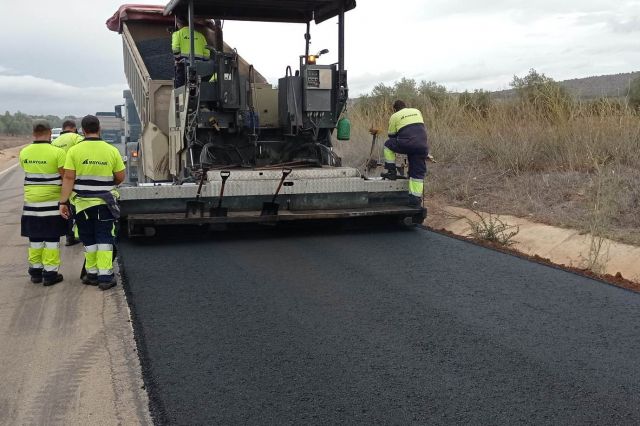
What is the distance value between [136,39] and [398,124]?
494 centimetres

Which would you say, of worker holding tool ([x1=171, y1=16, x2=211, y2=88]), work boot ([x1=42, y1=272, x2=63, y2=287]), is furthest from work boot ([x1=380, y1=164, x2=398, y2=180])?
work boot ([x1=42, y1=272, x2=63, y2=287])

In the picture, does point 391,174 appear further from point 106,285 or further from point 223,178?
point 106,285

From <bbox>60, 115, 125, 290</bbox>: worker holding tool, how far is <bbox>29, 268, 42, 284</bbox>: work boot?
0.57 m

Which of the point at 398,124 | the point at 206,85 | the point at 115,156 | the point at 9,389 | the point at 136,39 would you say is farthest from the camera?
the point at 136,39

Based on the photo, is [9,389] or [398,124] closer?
[9,389]

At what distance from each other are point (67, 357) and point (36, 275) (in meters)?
2.01

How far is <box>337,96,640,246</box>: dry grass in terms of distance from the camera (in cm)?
716

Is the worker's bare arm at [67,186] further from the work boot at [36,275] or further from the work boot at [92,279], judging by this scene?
the work boot at [36,275]

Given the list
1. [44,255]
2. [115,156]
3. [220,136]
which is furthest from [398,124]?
[44,255]

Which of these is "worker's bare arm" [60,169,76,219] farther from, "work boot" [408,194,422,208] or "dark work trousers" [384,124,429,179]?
"dark work trousers" [384,124,429,179]

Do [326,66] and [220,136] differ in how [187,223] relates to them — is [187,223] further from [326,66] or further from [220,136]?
[326,66]

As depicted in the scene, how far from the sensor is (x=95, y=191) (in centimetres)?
536

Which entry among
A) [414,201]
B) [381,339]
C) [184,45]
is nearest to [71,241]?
[184,45]

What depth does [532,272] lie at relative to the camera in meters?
5.63
